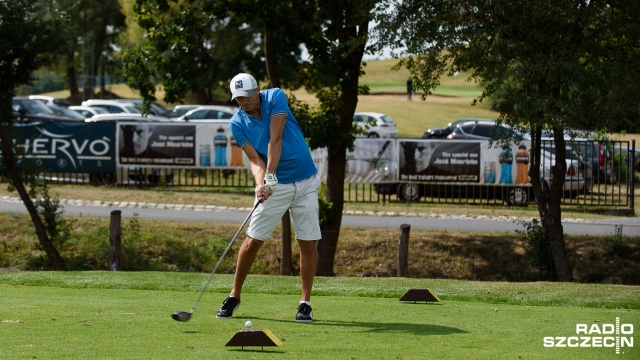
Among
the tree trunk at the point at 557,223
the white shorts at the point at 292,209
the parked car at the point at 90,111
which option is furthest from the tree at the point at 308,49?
the parked car at the point at 90,111

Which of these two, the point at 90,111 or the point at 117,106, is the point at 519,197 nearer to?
the point at 90,111

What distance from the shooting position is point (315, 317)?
791 cm

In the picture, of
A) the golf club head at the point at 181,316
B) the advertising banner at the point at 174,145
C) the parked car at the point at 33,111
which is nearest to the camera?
the golf club head at the point at 181,316

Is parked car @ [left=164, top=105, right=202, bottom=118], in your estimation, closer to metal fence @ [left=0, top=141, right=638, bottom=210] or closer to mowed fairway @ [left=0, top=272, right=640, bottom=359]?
metal fence @ [left=0, top=141, right=638, bottom=210]

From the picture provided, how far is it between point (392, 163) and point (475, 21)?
1096 centimetres

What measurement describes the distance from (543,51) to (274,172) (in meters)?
6.78

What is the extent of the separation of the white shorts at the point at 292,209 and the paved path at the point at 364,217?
11535 mm

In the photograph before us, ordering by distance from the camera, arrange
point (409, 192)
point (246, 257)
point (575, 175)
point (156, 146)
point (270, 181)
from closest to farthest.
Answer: point (270, 181) → point (246, 257) → point (575, 175) → point (409, 192) → point (156, 146)

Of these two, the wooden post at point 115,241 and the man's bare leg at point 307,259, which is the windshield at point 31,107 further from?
the man's bare leg at point 307,259

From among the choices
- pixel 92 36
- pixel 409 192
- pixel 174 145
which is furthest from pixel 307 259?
pixel 92 36

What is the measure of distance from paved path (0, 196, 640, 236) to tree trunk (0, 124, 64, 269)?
243 cm

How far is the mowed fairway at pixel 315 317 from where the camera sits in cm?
623

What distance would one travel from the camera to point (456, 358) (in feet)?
19.7

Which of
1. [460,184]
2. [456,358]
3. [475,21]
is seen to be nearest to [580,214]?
[460,184]
